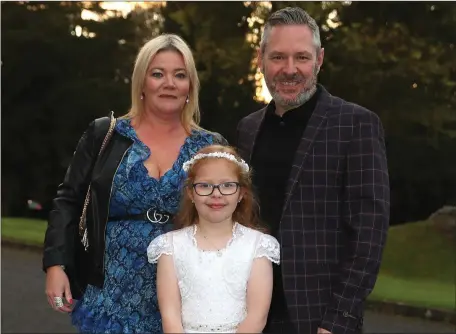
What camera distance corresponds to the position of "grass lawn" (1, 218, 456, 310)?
9.37 meters

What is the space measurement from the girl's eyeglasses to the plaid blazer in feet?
0.84

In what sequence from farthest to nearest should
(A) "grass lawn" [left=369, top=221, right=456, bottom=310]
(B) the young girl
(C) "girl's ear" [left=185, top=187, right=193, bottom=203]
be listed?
(A) "grass lawn" [left=369, top=221, right=456, bottom=310] → (C) "girl's ear" [left=185, top=187, right=193, bottom=203] → (B) the young girl

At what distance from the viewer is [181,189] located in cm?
301

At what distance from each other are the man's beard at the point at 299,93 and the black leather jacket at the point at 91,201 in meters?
0.70

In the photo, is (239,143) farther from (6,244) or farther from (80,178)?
(6,244)

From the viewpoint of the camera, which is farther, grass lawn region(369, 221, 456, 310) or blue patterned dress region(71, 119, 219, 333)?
grass lawn region(369, 221, 456, 310)

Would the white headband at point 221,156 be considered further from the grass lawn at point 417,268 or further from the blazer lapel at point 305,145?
the grass lawn at point 417,268

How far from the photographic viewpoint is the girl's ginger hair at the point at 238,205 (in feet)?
9.30

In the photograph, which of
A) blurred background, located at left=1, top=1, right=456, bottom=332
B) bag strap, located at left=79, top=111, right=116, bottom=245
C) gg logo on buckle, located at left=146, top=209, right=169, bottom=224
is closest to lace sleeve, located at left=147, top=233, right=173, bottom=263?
gg logo on buckle, located at left=146, top=209, right=169, bottom=224

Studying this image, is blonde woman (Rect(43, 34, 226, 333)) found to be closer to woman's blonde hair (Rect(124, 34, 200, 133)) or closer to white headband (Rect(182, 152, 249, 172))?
woman's blonde hair (Rect(124, 34, 200, 133))

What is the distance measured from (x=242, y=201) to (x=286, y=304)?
474 millimetres

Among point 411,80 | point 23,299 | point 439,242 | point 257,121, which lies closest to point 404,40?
point 411,80

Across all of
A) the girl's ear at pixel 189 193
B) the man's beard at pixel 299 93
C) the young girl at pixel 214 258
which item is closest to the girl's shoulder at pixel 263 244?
the young girl at pixel 214 258

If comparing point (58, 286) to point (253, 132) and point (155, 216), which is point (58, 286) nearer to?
point (155, 216)
